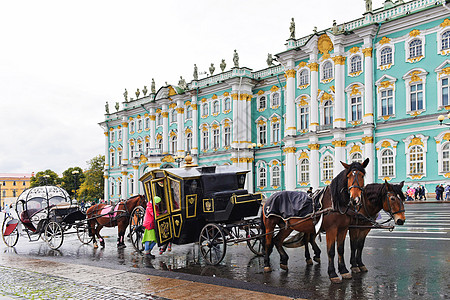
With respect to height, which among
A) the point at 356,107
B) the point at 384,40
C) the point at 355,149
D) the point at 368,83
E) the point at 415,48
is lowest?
the point at 355,149

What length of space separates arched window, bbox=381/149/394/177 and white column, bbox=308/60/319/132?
6.19m

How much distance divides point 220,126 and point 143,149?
1490cm

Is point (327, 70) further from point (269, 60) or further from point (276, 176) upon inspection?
point (276, 176)

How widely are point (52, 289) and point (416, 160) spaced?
28.0 metres

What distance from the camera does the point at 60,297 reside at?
7.57 m

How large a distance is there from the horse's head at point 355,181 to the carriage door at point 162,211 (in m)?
5.10

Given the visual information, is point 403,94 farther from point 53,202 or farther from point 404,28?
point 53,202

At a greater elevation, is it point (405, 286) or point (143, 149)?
point (143, 149)

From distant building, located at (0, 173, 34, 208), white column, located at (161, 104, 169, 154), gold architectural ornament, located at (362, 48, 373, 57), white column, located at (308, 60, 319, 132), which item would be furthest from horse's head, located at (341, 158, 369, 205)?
distant building, located at (0, 173, 34, 208)

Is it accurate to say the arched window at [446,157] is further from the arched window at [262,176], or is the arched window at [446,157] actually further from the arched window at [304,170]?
the arched window at [262,176]

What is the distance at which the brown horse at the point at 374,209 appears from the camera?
8117 mm

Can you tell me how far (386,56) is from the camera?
3212 cm

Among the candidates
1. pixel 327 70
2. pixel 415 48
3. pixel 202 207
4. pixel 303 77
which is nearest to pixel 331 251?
pixel 202 207

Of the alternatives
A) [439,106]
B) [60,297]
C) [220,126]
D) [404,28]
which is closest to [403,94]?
[439,106]
